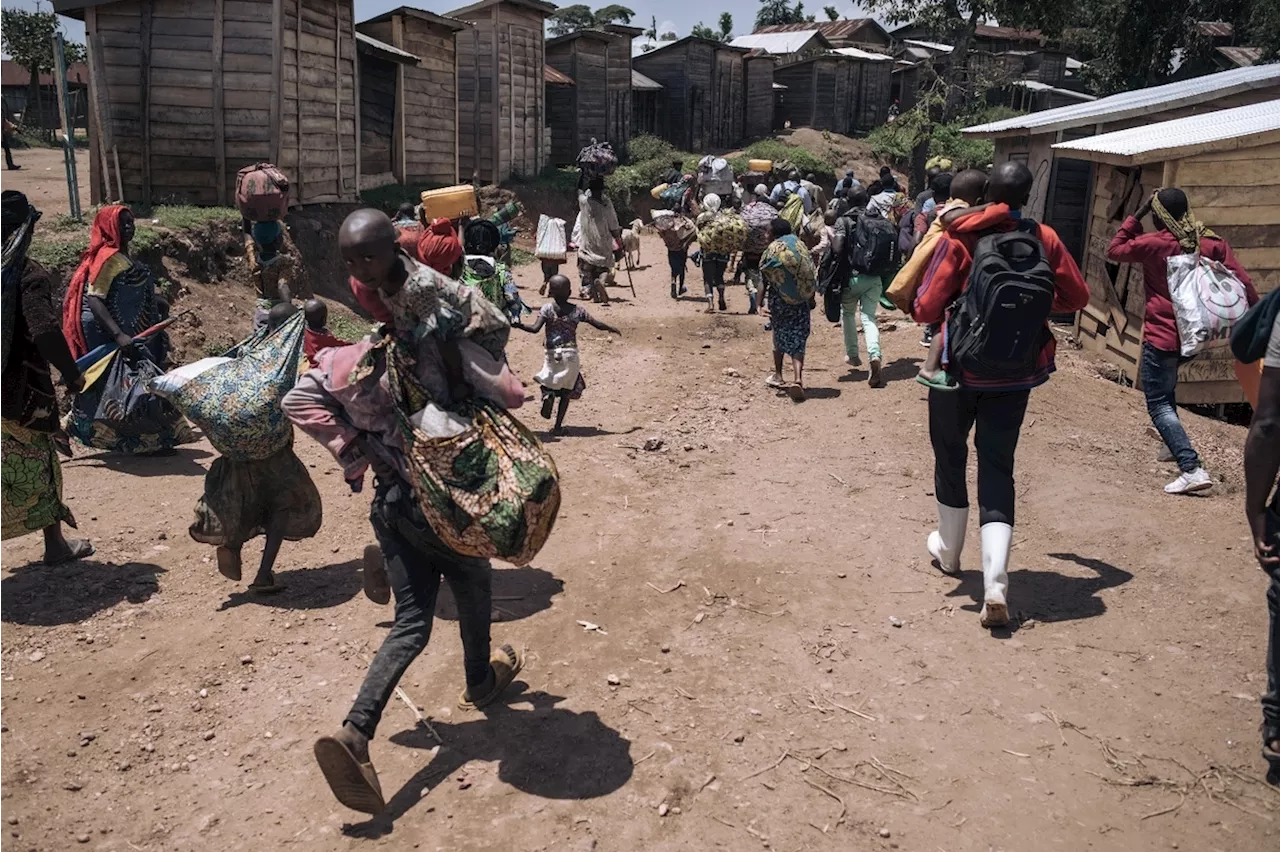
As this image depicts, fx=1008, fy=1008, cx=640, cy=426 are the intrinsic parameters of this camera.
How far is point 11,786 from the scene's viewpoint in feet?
11.7

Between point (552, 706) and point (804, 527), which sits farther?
point (804, 527)

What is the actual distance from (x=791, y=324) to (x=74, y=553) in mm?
5910

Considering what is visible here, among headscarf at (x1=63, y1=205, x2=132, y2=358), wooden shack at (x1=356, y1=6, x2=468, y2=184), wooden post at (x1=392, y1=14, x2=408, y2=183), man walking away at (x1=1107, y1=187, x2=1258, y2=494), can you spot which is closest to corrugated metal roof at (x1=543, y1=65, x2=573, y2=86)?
wooden shack at (x1=356, y1=6, x2=468, y2=184)

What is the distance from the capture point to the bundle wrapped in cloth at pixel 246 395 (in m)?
4.70

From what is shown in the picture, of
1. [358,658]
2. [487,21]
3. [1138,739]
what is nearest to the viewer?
[1138,739]

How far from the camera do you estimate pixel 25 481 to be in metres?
5.05

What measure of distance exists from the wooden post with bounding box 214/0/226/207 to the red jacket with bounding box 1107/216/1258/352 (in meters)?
9.82

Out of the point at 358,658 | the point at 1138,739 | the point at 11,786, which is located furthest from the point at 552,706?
the point at 1138,739

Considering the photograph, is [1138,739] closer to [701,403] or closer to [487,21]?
[701,403]

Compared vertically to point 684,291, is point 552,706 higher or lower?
lower

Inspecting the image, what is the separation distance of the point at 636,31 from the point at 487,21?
7.22 meters

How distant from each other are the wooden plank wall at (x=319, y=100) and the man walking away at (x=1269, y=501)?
38.4 ft

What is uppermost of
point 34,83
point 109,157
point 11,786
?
point 34,83

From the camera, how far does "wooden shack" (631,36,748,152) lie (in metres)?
32.6
